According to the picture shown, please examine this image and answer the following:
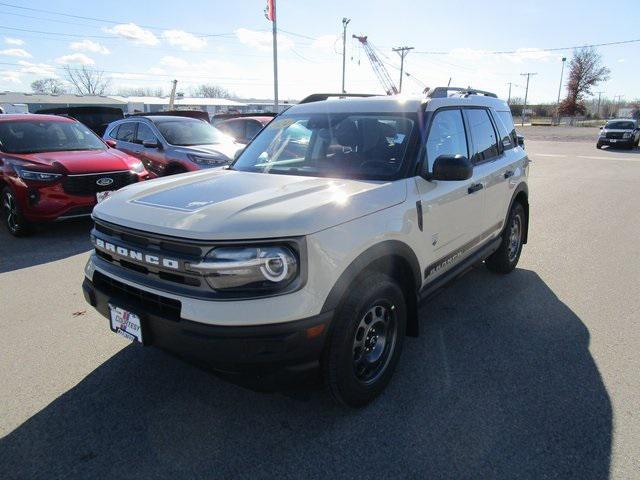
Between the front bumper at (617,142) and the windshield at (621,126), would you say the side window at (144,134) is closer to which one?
the front bumper at (617,142)

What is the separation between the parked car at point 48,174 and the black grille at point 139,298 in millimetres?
3916

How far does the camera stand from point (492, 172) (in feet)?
14.0

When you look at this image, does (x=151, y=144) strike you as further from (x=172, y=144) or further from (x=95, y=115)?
(x=95, y=115)

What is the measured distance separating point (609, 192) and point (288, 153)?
32.8ft

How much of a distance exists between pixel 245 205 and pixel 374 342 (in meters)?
1.20

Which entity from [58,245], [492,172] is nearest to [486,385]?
[492,172]

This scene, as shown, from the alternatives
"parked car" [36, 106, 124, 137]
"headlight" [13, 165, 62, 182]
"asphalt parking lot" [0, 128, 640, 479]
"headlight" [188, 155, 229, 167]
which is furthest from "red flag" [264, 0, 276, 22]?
"asphalt parking lot" [0, 128, 640, 479]

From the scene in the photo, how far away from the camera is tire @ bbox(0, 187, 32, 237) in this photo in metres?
6.52

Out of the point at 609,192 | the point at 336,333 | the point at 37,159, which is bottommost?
the point at 609,192

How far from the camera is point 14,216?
666 cm

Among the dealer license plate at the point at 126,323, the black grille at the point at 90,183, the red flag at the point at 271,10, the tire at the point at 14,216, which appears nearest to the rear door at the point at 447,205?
the dealer license plate at the point at 126,323

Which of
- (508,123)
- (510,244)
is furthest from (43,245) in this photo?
(508,123)

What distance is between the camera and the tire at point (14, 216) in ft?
21.4

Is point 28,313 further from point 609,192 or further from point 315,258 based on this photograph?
point 609,192
